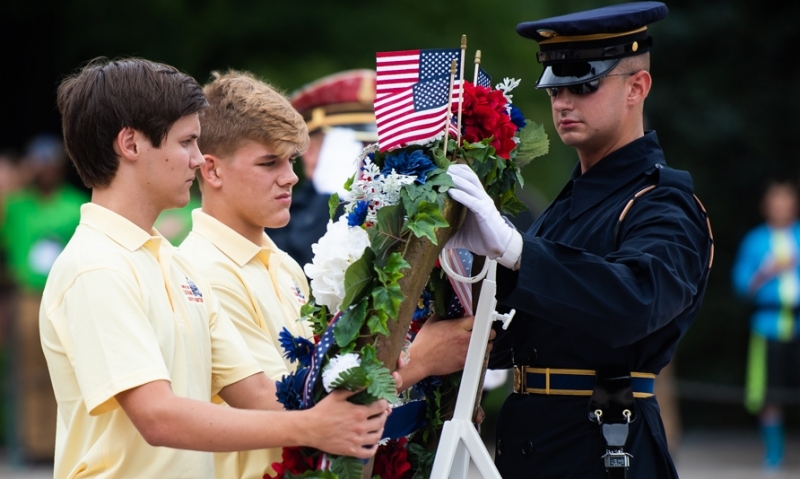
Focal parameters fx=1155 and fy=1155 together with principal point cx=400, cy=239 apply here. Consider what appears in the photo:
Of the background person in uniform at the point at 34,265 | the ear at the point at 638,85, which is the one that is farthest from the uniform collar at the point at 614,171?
the background person in uniform at the point at 34,265

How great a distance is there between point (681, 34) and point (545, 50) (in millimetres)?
9245

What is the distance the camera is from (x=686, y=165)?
12578 mm

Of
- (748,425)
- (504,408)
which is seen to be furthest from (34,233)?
(748,425)

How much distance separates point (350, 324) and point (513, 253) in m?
0.47

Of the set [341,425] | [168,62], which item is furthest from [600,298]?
[168,62]

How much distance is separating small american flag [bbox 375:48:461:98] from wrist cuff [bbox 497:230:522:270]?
0.48 meters

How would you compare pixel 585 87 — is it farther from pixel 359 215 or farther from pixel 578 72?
pixel 359 215

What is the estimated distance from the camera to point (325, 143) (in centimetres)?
611

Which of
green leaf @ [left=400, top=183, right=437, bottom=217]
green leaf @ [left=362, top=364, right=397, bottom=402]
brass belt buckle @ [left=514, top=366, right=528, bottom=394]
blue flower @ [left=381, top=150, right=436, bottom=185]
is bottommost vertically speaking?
brass belt buckle @ [left=514, top=366, right=528, bottom=394]

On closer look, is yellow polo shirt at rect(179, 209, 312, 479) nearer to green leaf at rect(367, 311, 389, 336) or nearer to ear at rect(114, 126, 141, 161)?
ear at rect(114, 126, 141, 161)

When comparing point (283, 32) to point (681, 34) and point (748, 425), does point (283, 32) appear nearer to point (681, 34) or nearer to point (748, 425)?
point (681, 34)

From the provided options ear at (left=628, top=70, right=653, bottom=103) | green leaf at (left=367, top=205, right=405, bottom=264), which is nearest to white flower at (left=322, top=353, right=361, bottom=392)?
green leaf at (left=367, top=205, right=405, bottom=264)

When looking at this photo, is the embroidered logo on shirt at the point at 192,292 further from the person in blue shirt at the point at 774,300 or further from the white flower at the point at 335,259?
the person in blue shirt at the point at 774,300

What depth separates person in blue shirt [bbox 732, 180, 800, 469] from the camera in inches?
398
